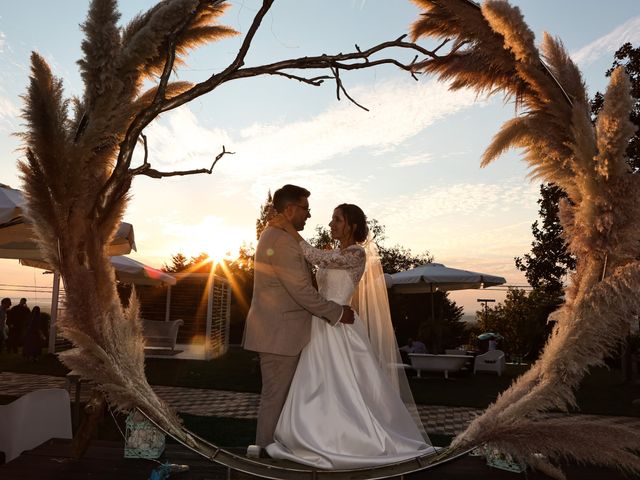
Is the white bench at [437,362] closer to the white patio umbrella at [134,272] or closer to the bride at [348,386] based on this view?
the white patio umbrella at [134,272]

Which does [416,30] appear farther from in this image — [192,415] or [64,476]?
[192,415]

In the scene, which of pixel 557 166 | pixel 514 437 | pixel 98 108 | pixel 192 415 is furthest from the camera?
pixel 192 415

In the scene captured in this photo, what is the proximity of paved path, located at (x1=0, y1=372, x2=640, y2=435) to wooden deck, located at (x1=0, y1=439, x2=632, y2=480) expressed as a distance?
3.02m

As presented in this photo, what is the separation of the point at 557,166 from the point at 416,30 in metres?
1.28

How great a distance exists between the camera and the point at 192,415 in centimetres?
761

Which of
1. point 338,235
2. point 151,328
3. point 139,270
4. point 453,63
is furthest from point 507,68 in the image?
point 151,328

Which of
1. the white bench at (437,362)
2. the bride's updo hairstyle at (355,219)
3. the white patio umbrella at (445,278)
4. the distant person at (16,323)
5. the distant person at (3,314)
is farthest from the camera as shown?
the distant person at (16,323)

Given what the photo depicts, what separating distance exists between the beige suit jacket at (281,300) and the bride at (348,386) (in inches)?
6.4

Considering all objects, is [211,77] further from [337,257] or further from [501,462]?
[501,462]

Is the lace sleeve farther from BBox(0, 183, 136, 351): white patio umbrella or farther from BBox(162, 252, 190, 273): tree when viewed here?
A: BBox(162, 252, 190, 273): tree

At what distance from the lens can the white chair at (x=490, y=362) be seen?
14.0 m

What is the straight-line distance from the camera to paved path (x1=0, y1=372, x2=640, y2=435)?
770 cm

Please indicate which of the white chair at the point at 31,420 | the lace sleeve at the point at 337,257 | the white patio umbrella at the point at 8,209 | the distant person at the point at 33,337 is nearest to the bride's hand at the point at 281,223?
the lace sleeve at the point at 337,257

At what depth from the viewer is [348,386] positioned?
4141mm
